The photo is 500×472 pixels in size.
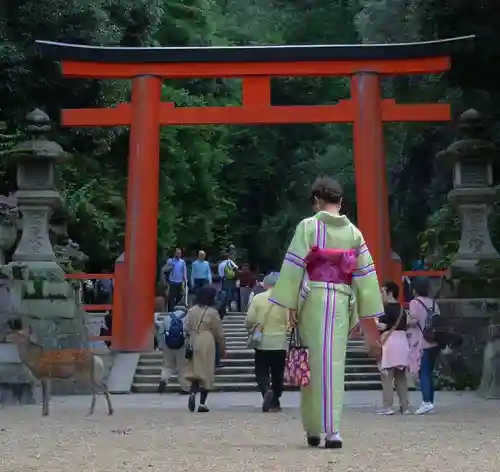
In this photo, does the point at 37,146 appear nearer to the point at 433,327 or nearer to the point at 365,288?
the point at 433,327

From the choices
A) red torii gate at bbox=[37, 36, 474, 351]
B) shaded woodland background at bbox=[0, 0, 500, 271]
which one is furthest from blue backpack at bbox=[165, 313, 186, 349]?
shaded woodland background at bbox=[0, 0, 500, 271]

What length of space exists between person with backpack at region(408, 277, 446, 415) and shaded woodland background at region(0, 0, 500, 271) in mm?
4780

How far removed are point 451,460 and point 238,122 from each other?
11851 mm

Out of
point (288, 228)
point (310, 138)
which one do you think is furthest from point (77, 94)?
point (310, 138)

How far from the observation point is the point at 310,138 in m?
40.1

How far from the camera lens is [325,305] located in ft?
22.3

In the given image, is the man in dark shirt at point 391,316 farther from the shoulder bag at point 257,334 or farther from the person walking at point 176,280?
the person walking at point 176,280

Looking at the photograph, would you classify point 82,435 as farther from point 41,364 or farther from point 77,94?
point 77,94

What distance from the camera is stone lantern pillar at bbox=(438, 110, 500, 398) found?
47.8 ft

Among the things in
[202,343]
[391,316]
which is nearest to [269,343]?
[202,343]

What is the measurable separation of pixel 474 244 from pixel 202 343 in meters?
5.80

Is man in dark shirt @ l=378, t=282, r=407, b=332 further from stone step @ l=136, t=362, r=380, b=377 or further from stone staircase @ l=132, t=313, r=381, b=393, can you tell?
stone step @ l=136, t=362, r=380, b=377

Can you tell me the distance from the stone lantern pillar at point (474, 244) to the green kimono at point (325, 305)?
24.4 ft

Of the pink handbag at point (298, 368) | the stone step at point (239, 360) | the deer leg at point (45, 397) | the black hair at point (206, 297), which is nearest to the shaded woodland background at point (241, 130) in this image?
the stone step at point (239, 360)
